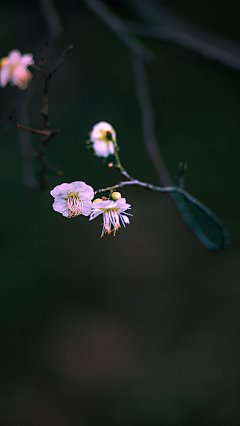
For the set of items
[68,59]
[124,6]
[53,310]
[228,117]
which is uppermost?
[68,59]

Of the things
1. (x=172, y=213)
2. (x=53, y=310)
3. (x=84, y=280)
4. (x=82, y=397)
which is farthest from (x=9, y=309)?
(x=172, y=213)

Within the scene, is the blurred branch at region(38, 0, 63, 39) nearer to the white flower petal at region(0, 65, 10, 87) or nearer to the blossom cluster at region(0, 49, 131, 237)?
the white flower petal at region(0, 65, 10, 87)

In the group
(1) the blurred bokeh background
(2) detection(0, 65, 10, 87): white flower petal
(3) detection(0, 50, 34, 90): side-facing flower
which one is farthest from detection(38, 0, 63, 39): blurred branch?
(1) the blurred bokeh background

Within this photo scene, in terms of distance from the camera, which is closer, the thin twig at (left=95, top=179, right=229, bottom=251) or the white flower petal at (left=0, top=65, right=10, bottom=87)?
the thin twig at (left=95, top=179, right=229, bottom=251)

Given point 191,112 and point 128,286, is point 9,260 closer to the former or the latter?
point 128,286

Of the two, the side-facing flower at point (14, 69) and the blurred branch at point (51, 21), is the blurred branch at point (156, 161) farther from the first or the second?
the side-facing flower at point (14, 69)

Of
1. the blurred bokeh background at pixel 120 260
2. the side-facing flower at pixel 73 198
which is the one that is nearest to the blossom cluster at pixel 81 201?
the side-facing flower at pixel 73 198

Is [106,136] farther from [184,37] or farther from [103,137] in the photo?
[184,37]
